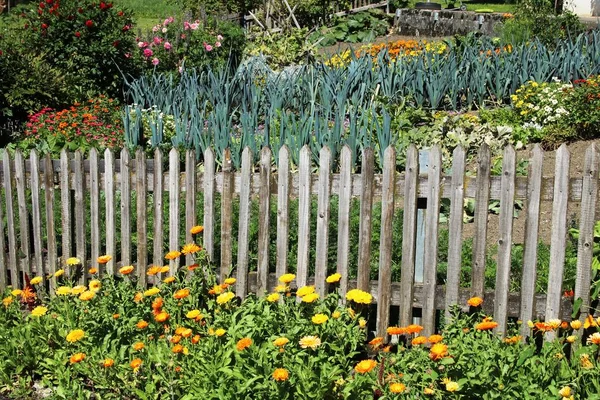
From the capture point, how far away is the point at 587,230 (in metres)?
4.21

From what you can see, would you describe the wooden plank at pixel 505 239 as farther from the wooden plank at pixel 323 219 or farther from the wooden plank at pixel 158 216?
the wooden plank at pixel 158 216

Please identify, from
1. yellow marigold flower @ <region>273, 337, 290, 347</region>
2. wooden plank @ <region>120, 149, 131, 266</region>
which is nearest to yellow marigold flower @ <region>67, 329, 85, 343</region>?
yellow marigold flower @ <region>273, 337, 290, 347</region>

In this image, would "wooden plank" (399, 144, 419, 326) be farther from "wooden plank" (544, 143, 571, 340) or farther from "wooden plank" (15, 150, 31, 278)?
"wooden plank" (15, 150, 31, 278)

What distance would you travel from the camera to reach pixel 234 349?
376cm

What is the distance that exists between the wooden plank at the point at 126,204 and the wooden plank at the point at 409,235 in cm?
179

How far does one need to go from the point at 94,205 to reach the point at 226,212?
1.04 meters

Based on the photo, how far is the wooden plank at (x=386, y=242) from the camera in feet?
14.5

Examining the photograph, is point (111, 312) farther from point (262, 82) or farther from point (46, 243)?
point (262, 82)

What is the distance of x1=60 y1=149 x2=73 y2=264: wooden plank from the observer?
5.39 m

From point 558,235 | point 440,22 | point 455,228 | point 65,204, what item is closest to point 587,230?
point 558,235

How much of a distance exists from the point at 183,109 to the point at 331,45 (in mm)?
10700

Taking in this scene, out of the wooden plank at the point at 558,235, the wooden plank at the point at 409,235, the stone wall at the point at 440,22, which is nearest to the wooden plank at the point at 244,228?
the wooden plank at the point at 409,235

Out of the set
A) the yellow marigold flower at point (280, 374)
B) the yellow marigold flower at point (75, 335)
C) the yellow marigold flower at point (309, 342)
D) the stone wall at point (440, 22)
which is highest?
the stone wall at point (440, 22)

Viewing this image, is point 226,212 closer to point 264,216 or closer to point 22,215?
point 264,216
